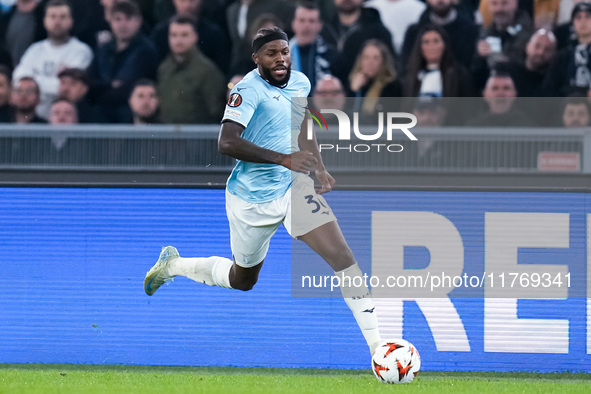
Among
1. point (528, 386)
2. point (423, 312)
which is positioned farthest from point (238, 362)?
point (528, 386)

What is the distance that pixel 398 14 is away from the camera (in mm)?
6109

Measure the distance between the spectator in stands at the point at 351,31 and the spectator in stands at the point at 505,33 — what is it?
2.03 ft

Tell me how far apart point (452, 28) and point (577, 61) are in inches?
32.1

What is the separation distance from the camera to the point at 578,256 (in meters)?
5.87

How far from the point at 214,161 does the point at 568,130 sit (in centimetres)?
221

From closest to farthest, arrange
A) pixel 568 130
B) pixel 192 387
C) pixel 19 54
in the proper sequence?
pixel 192 387 → pixel 568 130 → pixel 19 54

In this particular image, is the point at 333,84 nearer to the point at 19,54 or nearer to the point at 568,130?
the point at 568,130

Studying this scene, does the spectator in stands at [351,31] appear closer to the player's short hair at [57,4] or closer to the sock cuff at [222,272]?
the sock cuff at [222,272]

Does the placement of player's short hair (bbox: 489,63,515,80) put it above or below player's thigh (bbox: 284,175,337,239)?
above

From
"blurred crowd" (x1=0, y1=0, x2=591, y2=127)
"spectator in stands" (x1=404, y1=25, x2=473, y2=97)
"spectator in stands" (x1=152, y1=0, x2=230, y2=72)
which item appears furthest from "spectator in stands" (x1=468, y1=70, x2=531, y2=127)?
"spectator in stands" (x1=152, y1=0, x2=230, y2=72)

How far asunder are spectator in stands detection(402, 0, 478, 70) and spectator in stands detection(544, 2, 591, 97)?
0.53 meters

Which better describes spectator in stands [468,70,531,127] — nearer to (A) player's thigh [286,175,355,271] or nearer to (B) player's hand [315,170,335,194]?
(B) player's hand [315,170,335,194]

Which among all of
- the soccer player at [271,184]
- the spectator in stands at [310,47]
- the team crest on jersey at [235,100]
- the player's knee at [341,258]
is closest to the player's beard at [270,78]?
the soccer player at [271,184]

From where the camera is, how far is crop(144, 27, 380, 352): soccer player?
495 centimetres
